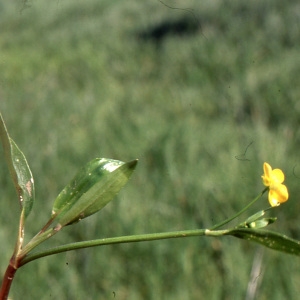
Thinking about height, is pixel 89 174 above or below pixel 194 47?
above

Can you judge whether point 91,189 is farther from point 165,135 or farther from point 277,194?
point 165,135

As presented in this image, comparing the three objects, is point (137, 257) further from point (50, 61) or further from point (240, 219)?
point (50, 61)


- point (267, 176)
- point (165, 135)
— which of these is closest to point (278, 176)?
point (267, 176)

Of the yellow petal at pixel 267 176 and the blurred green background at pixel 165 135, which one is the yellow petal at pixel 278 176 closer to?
the yellow petal at pixel 267 176

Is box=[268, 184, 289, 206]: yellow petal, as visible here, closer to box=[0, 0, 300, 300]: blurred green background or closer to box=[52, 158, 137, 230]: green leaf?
box=[52, 158, 137, 230]: green leaf

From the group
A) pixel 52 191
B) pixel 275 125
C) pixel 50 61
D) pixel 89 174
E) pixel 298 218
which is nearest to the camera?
A: pixel 89 174

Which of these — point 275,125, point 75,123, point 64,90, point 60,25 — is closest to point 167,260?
point 275,125

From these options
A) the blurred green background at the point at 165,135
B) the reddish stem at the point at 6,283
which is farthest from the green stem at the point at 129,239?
the blurred green background at the point at 165,135
